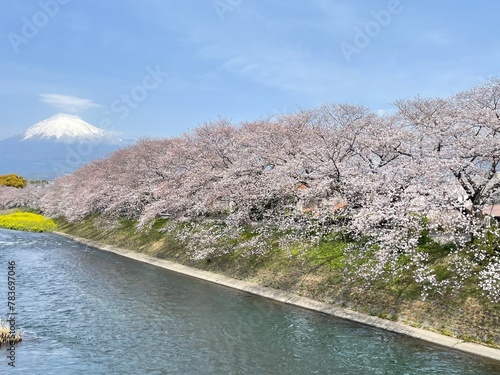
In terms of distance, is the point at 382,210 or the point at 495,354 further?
the point at 382,210

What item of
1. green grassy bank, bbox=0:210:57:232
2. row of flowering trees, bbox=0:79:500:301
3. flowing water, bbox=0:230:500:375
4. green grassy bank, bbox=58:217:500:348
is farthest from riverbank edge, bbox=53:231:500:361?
green grassy bank, bbox=0:210:57:232

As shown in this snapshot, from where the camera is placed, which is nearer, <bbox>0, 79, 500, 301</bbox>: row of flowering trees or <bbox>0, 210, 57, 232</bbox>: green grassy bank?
<bbox>0, 79, 500, 301</bbox>: row of flowering trees

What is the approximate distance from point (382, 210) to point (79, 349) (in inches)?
583

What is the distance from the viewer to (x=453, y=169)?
765 inches

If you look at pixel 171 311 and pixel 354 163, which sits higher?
pixel 354 163

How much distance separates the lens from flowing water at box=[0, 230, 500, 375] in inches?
567

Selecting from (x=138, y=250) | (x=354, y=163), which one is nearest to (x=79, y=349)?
(x=354, y=163)

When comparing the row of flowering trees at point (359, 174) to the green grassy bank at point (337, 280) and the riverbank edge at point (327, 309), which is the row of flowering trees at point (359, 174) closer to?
the green grassy bank at point (337, 280)

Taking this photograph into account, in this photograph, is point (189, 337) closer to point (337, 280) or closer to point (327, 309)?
point (327, 309)

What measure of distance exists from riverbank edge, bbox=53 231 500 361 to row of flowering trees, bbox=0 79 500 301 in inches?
96.5

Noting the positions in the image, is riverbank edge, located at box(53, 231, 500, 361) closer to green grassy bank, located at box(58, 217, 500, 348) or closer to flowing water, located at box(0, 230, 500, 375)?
green grassy bank, located at box(58, 217, 500, 348)

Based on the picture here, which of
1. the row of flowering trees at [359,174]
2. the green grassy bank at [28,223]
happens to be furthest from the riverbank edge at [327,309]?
the green grassy bank at [28,223]

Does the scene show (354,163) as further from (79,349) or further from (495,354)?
(79,349)

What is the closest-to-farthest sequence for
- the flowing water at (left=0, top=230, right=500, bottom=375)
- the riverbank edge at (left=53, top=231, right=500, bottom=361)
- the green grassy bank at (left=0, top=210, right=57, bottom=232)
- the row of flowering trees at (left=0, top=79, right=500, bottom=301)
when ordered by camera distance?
the flowing water at (left=0, top=230, right=500, bottom=375)
the riverbank edge at (left=53, top=231, right=500, bottom=361)
the row of flowering trees at (left=0, top=79, right=500, bottom=301)
the green grassy bank at (left=0, top=210, right=57, bottom=232)
